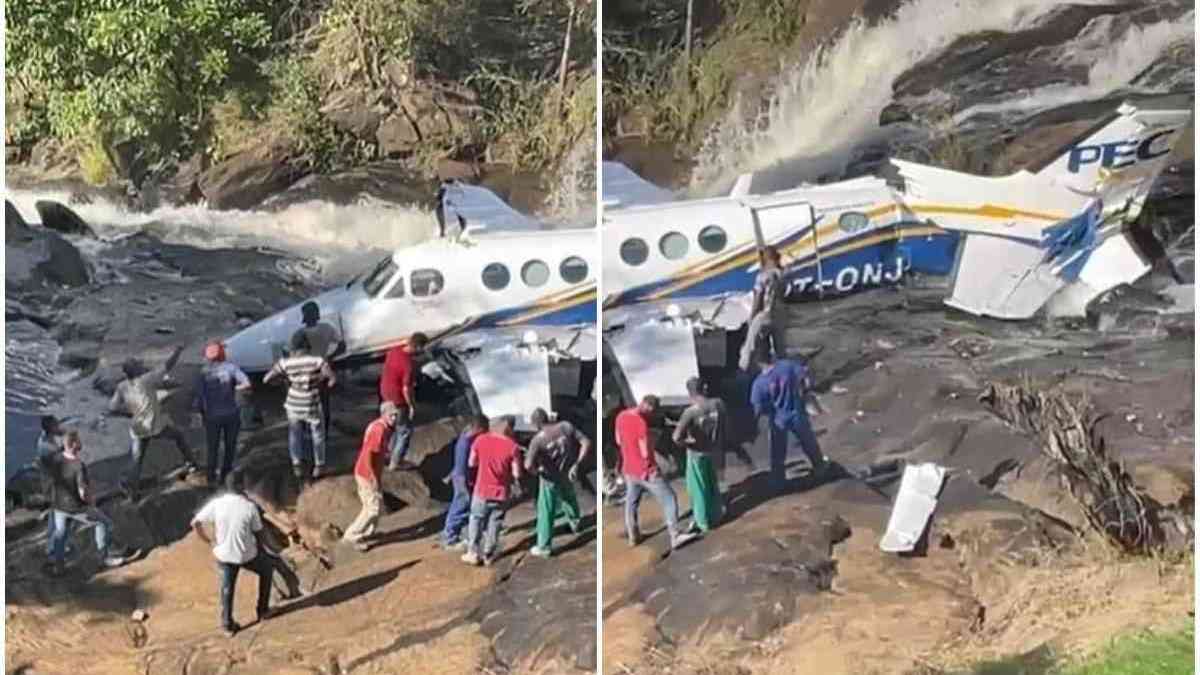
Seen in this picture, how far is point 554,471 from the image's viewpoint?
3859mm

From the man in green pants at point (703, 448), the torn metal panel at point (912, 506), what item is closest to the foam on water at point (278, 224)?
the man in green pants at point (703, 448)

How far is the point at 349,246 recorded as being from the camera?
154 inches

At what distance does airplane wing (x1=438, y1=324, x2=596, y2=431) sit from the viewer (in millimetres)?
3869

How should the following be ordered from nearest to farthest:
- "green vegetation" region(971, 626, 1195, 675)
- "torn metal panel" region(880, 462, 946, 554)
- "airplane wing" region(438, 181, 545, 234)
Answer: "green vegetation" region(971, 626, 1195, 675)
"torn metal panel" region(880, 462, 946, 554)
"airplane wing" region(438, 181, 545, 234)

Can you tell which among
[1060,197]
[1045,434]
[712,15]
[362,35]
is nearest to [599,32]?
[712,15]

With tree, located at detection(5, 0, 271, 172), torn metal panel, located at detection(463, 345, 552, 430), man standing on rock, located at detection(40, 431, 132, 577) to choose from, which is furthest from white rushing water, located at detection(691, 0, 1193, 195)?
man standing on rock, located at detection(40, 431, 132, 577)

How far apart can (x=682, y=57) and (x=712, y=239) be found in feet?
1.49

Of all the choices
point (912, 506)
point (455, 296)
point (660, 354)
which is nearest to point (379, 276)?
point (455, 296)

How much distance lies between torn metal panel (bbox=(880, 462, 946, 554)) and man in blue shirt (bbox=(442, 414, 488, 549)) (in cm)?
101

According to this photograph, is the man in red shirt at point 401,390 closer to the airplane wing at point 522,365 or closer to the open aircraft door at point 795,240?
the airplane wing at point 522,365

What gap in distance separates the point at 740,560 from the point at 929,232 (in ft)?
3.02

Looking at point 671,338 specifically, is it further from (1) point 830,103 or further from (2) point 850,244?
(1) point 830,103

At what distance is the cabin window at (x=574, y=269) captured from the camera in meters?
3.88

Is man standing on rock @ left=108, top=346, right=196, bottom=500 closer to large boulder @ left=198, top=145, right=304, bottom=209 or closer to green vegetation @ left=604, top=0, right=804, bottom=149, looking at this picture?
large boulder @ left=198, top=145, right=304, bottom=209
